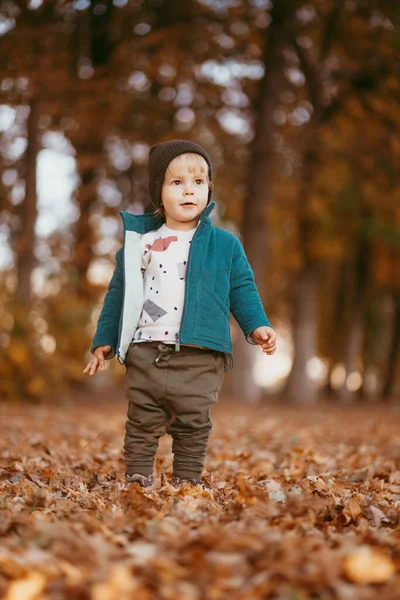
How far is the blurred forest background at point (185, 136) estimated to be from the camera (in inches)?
404

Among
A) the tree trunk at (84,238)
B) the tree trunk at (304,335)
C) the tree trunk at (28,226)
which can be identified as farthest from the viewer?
the tree trunk at (304,335)

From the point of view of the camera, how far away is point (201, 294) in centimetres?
352

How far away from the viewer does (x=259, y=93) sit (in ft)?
40.8

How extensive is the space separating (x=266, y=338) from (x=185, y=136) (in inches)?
356

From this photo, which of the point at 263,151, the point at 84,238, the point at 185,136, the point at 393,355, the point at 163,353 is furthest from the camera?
the point at 393,355

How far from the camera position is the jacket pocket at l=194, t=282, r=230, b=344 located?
348cm

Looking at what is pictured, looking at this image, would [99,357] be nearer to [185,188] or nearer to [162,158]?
[185,188]

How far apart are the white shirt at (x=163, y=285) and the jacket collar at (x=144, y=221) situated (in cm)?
10

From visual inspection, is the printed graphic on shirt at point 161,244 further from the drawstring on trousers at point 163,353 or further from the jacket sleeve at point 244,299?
the drawstring on trousers at point 163,353

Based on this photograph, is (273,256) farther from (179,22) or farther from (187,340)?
(187,340)

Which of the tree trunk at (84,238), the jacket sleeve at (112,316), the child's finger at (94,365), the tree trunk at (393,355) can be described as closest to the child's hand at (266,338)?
the jacket sleeve at (112,316)

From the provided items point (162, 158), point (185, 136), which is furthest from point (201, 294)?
point (185, 136)

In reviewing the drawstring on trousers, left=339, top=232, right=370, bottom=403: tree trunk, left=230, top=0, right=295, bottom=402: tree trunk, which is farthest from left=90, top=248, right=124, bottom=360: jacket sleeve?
left=339, top=232, right=370, bottom=403: tree trunk

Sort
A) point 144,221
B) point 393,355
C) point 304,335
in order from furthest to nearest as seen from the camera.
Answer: point 393,355
point 304,335
point 144,221
